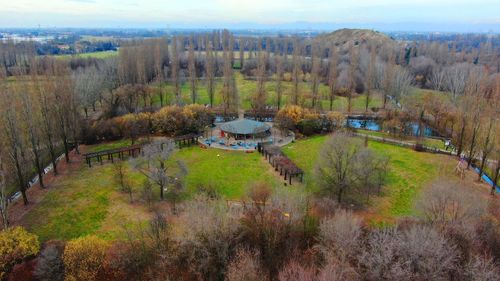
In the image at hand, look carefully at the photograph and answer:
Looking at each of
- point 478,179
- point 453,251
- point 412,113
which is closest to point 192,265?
point 453,251

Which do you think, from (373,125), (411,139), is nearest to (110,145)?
(411,139)

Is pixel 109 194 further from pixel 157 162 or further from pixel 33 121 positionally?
pixel 33 121

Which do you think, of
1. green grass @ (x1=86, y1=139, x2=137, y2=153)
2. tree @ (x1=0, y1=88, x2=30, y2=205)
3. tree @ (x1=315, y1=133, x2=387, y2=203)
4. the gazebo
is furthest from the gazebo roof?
tree @ (x1=0, y1=88, x2=30, y2=205)

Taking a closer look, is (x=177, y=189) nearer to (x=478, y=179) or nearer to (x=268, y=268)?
(x=268, y=268)

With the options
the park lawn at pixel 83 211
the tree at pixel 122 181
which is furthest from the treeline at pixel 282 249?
the tree at pixel 122 181

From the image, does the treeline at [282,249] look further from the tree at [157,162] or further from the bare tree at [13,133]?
the bare tree at [13,133]

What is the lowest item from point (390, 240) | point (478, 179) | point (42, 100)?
point (478, 179)
